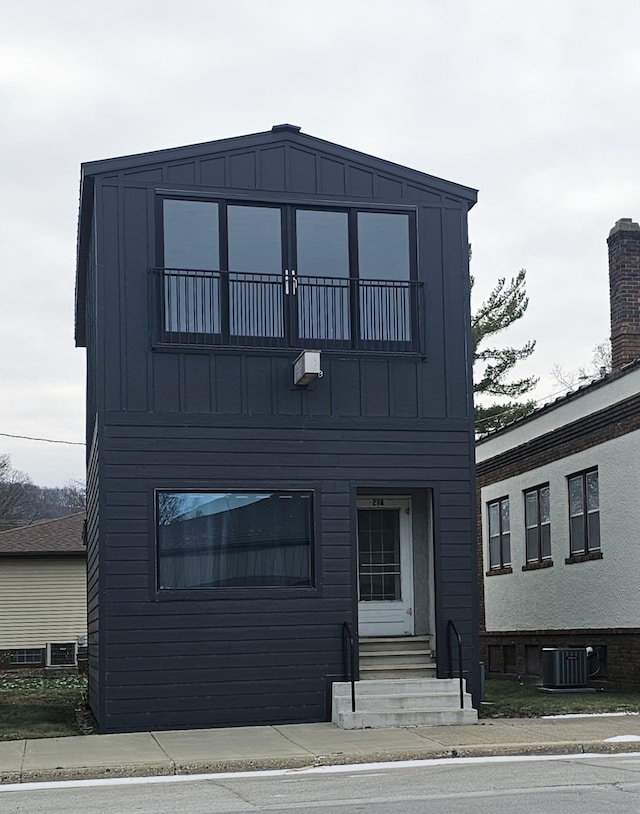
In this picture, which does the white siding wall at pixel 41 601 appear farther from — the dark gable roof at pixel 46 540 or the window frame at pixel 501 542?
the window frame at pixel 501 542

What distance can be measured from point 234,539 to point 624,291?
10.3 metres

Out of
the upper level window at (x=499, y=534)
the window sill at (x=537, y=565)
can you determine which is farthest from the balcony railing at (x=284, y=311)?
the upper level window at (x=499, y=534)

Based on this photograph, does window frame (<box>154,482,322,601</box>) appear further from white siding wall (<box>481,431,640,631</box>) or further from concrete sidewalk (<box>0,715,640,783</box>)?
white siding wall (<box>481,431,640,631</box>)

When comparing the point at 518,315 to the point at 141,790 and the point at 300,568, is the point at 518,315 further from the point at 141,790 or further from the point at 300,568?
the point at 141,790

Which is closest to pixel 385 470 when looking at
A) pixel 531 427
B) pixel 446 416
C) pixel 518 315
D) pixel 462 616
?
pixel 446 416

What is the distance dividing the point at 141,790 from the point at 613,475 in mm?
11464

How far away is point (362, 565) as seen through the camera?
1730 centimetres

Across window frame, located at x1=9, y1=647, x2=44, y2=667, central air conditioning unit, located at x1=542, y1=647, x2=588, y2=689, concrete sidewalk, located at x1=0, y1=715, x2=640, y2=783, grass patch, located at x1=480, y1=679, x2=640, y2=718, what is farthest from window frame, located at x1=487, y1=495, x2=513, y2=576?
window frame, located at x1=9, y1=647, x2=44, y2=667

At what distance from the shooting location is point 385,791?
10570 mm

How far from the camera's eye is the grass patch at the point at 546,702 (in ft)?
53.8

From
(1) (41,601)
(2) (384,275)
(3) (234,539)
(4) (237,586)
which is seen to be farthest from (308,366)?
Answer: (1) (41,601)

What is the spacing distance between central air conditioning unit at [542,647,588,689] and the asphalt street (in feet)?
23.3

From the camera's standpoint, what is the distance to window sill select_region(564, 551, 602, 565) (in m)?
20.9

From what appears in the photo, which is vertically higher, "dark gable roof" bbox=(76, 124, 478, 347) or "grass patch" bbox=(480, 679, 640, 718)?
"dark gable roof" bbox=(76, 124, 478, 347)
